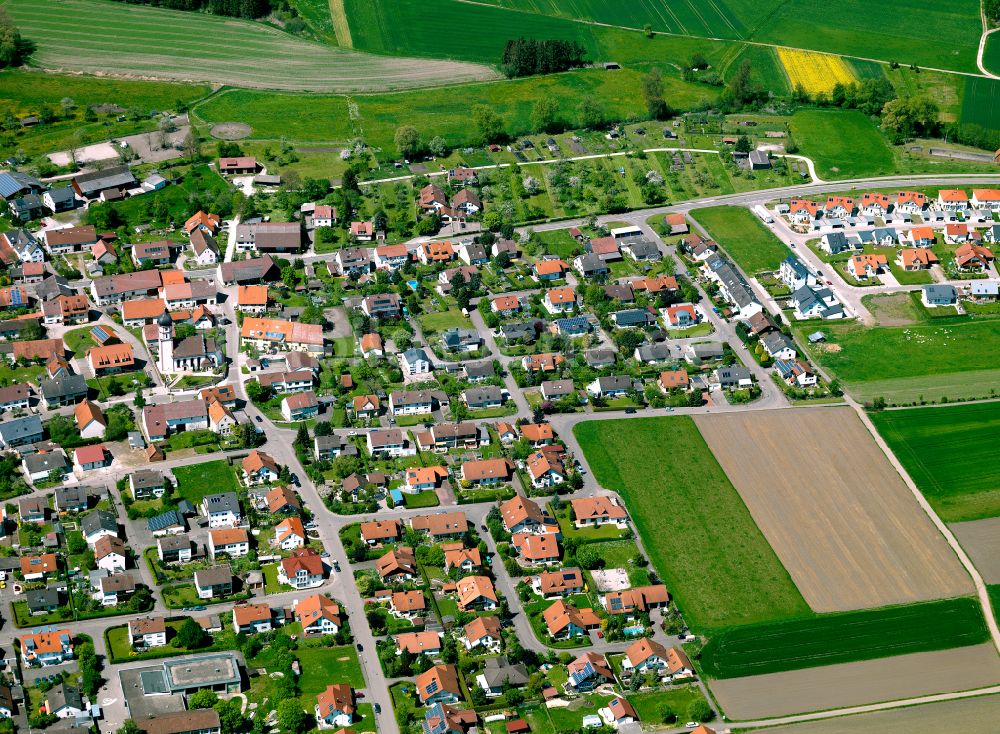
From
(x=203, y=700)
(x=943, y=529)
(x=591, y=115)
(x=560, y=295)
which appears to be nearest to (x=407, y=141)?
(x=591, y=115)

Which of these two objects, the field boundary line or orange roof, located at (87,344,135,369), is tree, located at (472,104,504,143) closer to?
orange roof, located at (87,344,135,369)

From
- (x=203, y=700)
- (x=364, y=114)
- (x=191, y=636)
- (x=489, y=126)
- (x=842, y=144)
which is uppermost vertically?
(x=489, y=126)

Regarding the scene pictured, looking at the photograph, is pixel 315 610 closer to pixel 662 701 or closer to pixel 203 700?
pixel 203 700

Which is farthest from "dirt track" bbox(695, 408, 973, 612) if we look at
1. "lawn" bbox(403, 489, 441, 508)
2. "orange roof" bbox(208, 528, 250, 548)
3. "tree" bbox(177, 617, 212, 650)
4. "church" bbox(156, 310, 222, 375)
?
"church" bbox(156, 310, 222, 375)

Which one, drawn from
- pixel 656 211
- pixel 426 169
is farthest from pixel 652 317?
pixel 426 169

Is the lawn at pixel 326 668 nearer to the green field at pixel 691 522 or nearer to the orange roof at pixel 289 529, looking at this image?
the orange roof at pixel 289 529

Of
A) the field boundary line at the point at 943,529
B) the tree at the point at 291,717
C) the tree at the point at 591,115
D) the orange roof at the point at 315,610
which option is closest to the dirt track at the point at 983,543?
the field boundary line at the point at 943,529
